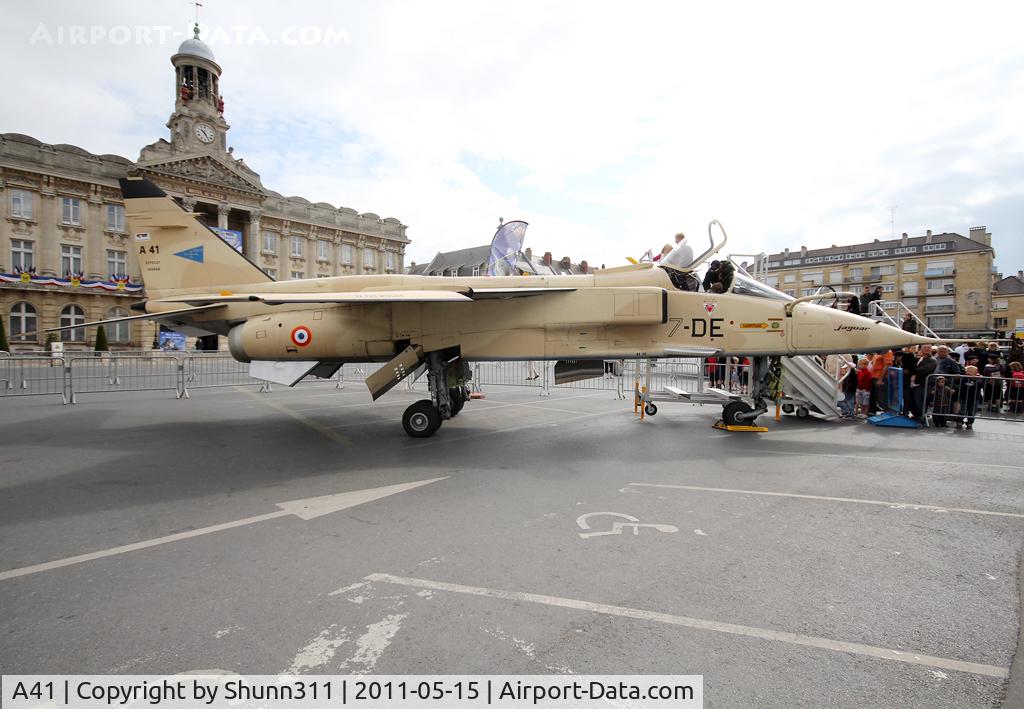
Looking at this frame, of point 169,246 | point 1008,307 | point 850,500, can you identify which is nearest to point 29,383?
point 169,246

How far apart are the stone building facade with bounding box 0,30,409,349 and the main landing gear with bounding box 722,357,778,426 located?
120 feet

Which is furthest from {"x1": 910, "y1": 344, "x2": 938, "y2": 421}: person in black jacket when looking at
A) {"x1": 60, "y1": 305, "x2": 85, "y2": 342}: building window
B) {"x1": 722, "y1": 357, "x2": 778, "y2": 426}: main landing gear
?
{"x1": 60, "y1": 305, "x2": 85, "y2": 342}: building window

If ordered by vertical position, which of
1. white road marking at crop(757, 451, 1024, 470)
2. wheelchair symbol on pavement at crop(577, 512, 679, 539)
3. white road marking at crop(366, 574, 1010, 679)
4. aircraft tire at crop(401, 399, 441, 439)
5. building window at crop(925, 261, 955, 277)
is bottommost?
white road marking at crop(757, 451, 1024, 470)

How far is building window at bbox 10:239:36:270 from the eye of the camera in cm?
4009

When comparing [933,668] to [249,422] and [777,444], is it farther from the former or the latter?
[249,422]

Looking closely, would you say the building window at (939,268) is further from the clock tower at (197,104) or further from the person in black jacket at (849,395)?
the clock tower at (197,104)

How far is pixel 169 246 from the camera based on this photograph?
8.88m

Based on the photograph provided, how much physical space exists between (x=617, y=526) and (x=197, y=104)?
209 ft

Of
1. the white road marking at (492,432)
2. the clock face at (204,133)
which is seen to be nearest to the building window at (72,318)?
the clock face at (204,133)

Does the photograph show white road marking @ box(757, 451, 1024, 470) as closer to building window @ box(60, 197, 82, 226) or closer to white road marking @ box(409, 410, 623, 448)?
white road marking @ box(409, 410, 623, 448)

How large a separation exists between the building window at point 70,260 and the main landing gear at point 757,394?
2164 inches

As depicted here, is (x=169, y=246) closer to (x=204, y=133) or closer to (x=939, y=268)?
(x=204, y=133)

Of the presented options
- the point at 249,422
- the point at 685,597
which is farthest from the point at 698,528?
the point at 249,422

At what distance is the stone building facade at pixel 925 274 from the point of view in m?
64.4
